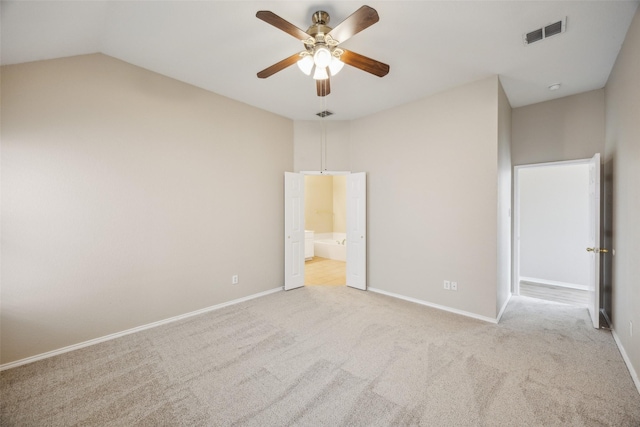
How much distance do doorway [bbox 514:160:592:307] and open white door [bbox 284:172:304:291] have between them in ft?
12.3

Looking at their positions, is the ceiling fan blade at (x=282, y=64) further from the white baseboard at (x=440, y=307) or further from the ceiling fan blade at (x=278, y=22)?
the white baseboard at (x=440, y=307)

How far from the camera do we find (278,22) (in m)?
1.82

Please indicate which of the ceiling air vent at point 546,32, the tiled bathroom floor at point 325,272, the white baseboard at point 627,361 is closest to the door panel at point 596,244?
the white baseboard at point 627,361

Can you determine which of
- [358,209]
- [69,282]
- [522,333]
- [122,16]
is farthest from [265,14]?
[522,333]

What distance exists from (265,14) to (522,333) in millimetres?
3992

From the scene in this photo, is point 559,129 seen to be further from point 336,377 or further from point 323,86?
point 336,377

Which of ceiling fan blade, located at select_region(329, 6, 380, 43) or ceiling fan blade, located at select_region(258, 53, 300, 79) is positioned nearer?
ceiling fan blade, located at select_region(329, 6, 380, 43)

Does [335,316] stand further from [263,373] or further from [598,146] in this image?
[598,146]

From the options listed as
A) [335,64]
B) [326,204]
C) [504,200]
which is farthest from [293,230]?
[326,204]

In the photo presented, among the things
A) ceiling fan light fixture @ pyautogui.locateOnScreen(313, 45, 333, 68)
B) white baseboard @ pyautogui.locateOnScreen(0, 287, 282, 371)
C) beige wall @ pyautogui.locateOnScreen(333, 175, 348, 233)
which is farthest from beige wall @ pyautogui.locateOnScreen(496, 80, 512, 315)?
beige wall @ pyautogui.locateOnScreen(333, 175, 348, 233)

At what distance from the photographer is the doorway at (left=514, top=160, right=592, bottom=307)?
4820 millimetres

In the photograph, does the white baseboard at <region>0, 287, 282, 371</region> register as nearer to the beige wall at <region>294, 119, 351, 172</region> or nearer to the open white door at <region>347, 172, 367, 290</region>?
the open white door at <region>347, 172, 367, 290</region>

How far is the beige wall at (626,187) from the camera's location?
2.16 meters

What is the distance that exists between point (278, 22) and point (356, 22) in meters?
0.54
